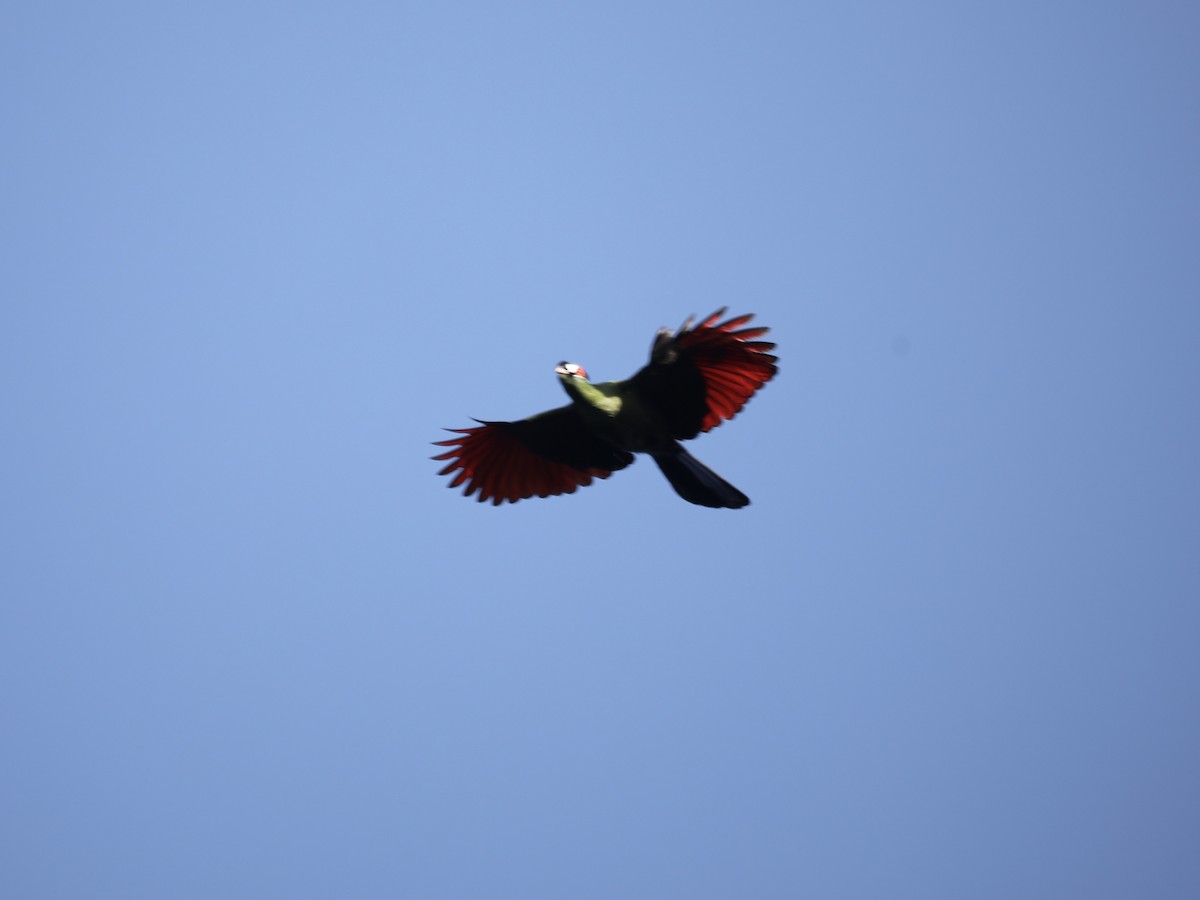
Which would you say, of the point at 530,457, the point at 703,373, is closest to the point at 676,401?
the point at 703,373

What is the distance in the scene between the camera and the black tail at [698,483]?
9227 mm

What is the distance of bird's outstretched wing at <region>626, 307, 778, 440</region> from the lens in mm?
9234

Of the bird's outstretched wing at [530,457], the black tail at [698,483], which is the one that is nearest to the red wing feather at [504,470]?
the bird's outstretched wing at [530,457]

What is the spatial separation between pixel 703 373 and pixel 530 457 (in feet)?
6.53

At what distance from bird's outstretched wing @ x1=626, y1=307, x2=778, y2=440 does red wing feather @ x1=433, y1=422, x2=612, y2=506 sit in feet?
4.17

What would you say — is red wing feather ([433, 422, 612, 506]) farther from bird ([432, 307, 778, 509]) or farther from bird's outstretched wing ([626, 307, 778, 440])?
Answer: bird's outstretched wing ([626, 307, 778, 440])

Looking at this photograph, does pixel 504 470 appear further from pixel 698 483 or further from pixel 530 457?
pixel 698 483

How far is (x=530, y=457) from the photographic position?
35.0 ft

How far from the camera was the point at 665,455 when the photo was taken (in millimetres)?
9555

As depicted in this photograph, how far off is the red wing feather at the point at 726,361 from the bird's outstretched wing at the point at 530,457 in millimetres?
1033

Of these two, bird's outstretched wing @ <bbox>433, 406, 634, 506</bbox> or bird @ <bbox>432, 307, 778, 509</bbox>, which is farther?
bird's outstretched wing @ <bbox>433, 406, 634, 506</bbox>

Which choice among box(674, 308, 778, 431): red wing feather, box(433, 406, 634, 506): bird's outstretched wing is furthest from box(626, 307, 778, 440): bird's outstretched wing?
box(433, 406, 634, 506): bird's outstretched wing

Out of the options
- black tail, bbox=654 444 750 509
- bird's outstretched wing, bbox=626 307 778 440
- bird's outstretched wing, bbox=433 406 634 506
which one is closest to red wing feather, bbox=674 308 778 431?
bird's outstretched wing, bbox=626 307 778 440

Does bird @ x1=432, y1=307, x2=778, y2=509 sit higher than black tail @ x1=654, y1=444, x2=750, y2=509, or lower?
higher
